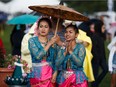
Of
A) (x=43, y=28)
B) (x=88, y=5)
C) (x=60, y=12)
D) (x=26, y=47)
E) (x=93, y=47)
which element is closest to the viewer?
(x=43, y=28)

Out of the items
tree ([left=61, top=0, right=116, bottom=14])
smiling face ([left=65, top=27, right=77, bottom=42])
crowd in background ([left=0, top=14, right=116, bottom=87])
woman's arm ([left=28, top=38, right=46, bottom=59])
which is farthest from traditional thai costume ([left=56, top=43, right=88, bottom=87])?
tree ([left=61, top=0, right=116, bottom=14])

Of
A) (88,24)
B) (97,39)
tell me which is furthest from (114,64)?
(88,24)

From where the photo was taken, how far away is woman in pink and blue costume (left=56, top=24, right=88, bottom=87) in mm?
8227

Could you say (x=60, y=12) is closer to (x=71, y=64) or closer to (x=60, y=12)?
(x=60, y=12)

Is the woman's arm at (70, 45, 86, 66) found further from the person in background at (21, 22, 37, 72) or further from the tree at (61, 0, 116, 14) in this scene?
the tree at (61, 0, 116, 14)

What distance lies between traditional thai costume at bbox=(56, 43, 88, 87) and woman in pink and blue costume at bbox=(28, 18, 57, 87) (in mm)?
155

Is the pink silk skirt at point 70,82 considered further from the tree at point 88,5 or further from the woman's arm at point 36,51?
the tree at point 88,5

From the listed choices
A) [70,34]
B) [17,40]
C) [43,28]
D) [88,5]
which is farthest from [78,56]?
[88,5]

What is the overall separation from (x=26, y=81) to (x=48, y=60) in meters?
0.53

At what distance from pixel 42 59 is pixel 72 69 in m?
0.50

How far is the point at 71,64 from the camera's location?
327 inches

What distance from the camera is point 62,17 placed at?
8.52 m

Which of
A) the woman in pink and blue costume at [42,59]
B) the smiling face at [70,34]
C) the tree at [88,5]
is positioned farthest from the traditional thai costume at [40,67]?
the tree at [88,5]

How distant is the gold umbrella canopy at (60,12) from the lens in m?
8.41
